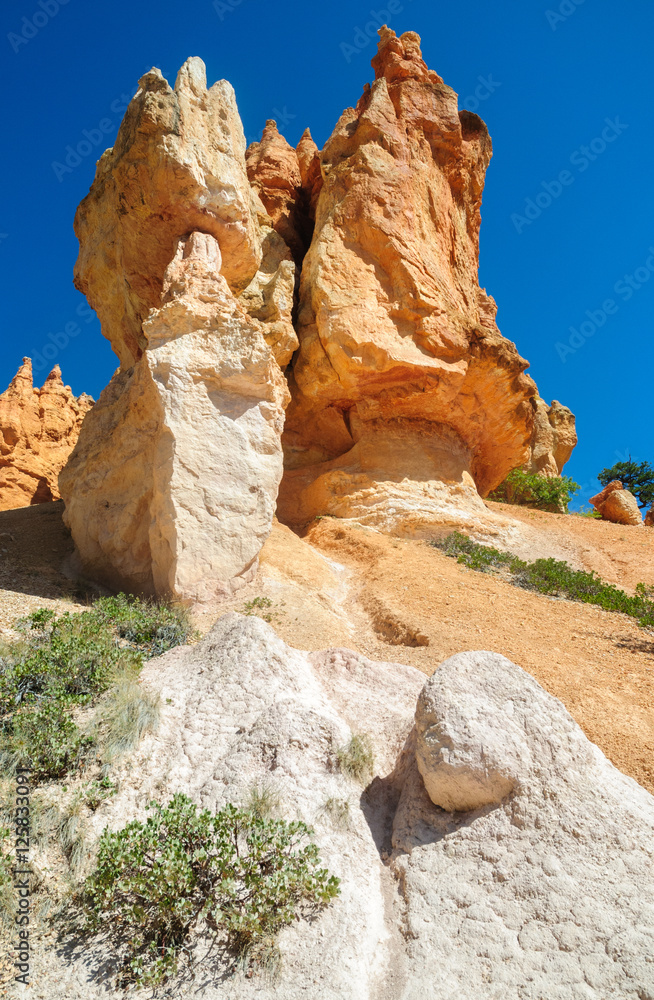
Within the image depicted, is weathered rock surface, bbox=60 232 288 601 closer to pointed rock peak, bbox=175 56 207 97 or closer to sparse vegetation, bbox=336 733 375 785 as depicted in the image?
pointed rock peak, bbox=175 56 207 97

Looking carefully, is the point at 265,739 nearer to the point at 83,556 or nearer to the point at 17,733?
the point at 17,733

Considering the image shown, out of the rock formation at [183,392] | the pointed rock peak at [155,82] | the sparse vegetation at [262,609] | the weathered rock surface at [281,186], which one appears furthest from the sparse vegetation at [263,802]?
the weathered rock surface at [281,186]

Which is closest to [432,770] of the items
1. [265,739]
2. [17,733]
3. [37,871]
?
[265,739]

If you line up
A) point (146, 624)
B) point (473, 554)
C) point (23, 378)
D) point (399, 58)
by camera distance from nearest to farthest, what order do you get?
1. point (146, 624)
2. point (473, 554)
3. point (399, 58)
4. point (23, 378)

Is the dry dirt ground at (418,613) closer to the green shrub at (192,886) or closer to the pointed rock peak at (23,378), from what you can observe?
the green shrub at (192,886)

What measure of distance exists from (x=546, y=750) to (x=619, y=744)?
2.02 metres

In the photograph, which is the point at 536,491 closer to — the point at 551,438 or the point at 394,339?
the point at 551,438

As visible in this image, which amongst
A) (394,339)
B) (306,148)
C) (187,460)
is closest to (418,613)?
(187,460)

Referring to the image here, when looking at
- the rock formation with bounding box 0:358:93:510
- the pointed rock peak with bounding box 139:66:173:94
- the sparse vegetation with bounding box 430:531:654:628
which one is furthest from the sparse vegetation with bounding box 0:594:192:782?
the rock formation with bounding box 0:358:93:510

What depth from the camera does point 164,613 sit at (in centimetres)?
696

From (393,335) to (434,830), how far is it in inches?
453

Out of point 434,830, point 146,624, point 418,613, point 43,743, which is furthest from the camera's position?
point 418,613

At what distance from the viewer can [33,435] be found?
716 inches

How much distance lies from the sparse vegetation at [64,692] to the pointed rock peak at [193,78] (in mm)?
8904
